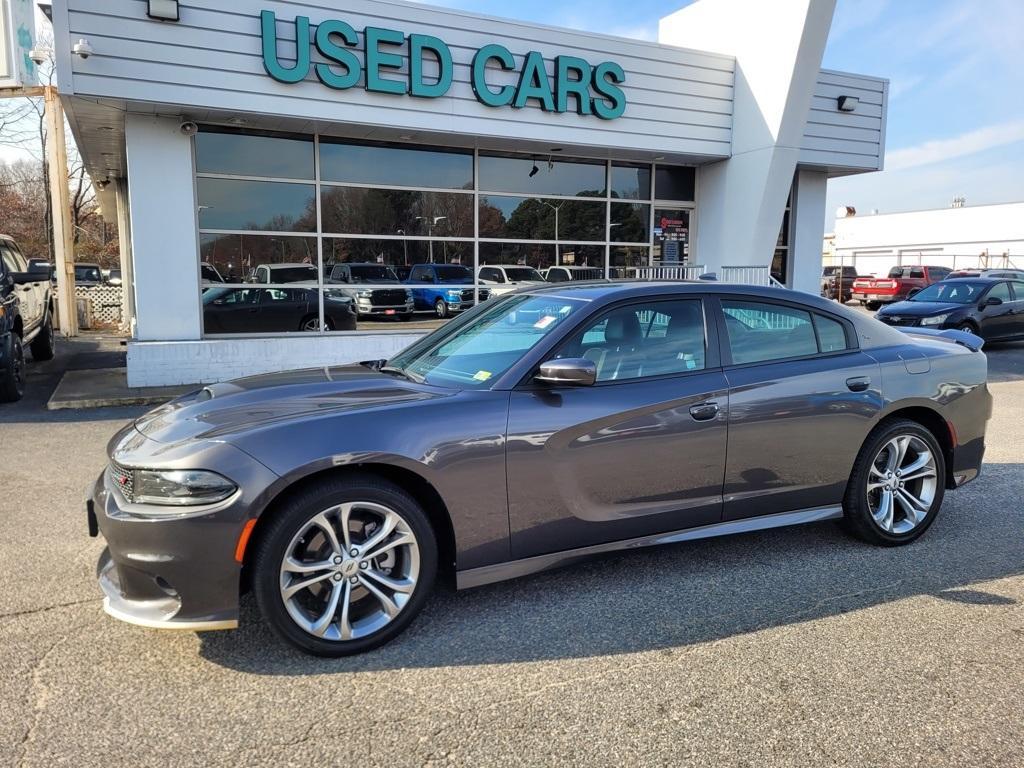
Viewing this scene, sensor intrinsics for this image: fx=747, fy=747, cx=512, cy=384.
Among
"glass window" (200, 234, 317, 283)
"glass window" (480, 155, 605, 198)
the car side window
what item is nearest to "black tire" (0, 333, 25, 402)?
"glass window" (200, 234, 317, 283)

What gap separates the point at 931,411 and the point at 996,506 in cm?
129

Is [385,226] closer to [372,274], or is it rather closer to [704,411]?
[372,274]

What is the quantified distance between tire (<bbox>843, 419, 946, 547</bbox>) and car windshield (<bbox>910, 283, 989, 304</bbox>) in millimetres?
12894

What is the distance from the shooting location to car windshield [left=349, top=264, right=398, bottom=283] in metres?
11.9

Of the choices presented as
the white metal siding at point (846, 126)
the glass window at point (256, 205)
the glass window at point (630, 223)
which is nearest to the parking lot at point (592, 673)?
the glass window at point (256, 205)

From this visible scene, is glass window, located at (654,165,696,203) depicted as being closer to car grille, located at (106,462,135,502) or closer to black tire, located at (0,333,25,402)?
black tire, located at (0,333,25,402)

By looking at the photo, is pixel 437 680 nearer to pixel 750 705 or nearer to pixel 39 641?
pixel 750 705

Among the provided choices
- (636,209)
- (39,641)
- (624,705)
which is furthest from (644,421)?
(636,209)

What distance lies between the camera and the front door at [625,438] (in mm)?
3418

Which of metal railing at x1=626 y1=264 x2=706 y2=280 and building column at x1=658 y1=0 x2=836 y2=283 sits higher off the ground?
building column at x1=658 y1=0 x2=836 y2=283

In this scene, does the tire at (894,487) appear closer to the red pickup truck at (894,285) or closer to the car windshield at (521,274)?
the car windshield at (521,274)

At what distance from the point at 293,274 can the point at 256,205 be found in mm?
1137

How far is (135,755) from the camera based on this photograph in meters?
2.49

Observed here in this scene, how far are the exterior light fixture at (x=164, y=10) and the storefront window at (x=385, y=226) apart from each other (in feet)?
5.88
